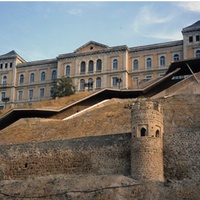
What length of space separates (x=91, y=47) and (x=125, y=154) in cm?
5134

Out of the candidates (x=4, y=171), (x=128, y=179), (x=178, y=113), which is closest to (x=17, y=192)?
(x=4, y=171)

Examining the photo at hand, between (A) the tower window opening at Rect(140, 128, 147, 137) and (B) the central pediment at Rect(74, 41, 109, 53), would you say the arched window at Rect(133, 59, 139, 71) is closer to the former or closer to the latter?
(B) the central pediment at Rect(74, 41, 109, 53)

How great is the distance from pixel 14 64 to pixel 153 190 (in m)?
63.4

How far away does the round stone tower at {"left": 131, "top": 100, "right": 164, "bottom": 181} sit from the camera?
27156 mm

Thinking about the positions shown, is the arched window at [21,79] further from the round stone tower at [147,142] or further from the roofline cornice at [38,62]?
the round stone tower at [147,142]

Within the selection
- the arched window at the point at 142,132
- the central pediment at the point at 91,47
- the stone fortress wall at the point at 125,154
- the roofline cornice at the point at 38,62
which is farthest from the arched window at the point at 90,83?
the arched window at the point at 142,132

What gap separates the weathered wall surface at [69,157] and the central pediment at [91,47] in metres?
46.3

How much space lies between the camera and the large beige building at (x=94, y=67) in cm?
7331

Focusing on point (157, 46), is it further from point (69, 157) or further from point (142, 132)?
point (142, 132)

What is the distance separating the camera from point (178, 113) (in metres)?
39.4

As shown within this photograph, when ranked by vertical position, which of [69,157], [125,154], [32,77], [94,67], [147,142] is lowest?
[69,157]

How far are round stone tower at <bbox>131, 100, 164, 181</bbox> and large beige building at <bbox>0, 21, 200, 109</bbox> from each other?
40.6m

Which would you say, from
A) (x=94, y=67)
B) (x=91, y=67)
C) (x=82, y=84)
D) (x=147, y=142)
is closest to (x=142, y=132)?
(x=147, y=142)

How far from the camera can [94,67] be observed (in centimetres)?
7750
